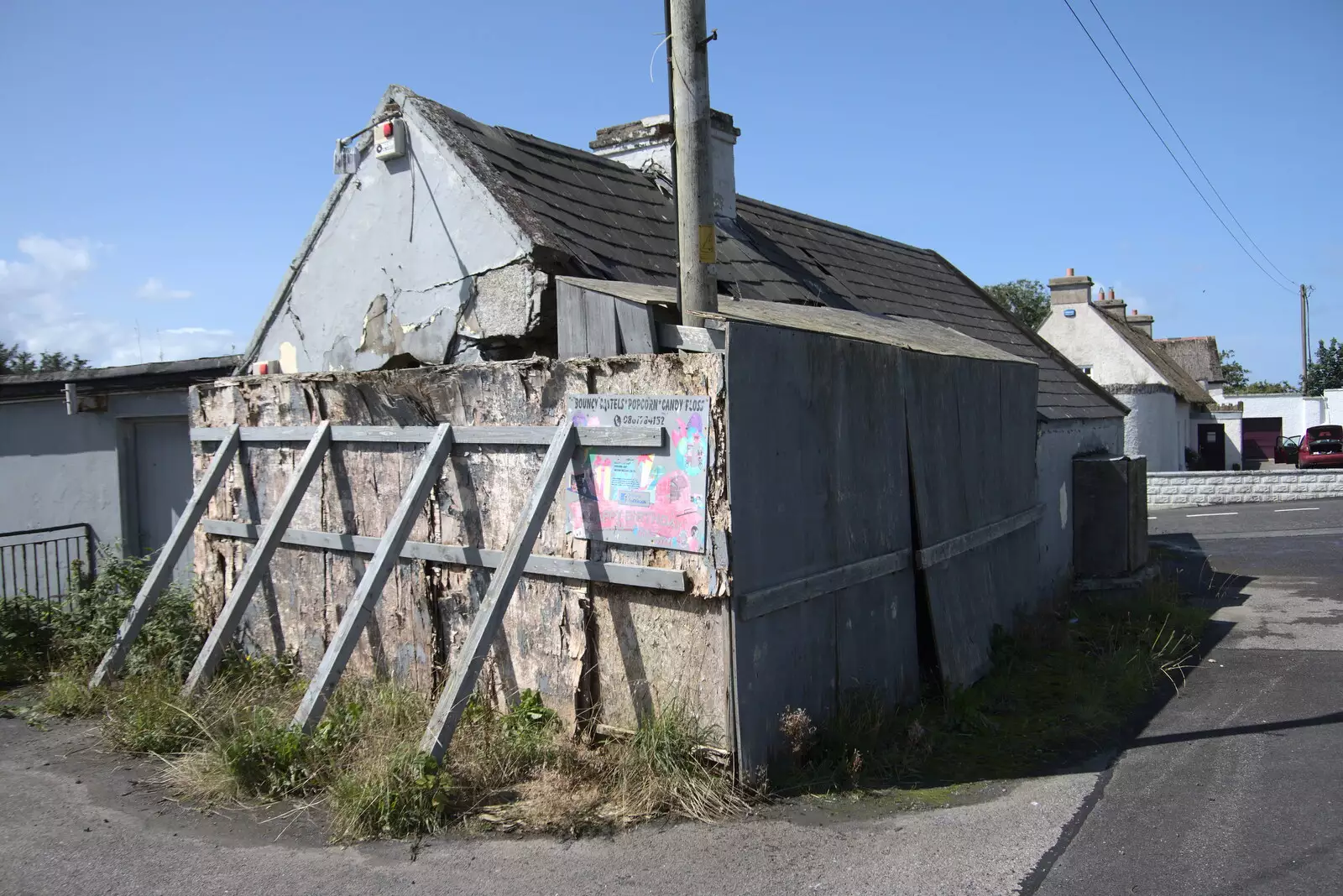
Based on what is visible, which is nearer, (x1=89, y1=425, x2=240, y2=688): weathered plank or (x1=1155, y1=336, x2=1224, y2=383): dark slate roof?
(x1=89, y1=425, x2=240, y2=688): weathered plank

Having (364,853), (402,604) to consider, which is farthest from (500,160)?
(364,853)

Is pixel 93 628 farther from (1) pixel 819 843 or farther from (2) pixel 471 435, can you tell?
(1) pixel 819 843

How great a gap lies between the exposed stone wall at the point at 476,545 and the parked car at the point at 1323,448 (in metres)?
31.0

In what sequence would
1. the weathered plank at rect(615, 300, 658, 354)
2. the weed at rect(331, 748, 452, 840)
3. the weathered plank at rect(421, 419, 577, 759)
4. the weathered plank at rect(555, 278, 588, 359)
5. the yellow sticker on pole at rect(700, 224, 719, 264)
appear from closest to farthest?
the weed at rect(331, 748, 452, 840) < the weathered plank at rect(421, 419, 577, 759) < the weathered plank at rect(615, 300, 658, 354) < the yellow sticker on pole at rect(700, 224, 719, 264) < the weathered plank at rect(555, 278, 588, 359)

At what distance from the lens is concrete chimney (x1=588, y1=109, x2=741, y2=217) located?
10258 mm

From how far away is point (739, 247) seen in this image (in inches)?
382

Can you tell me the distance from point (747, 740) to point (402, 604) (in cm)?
262

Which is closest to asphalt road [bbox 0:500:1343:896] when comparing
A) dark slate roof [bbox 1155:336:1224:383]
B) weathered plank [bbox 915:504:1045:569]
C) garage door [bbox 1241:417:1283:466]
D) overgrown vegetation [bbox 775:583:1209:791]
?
overgrown vegetation [bbox 775:583:1209:791]

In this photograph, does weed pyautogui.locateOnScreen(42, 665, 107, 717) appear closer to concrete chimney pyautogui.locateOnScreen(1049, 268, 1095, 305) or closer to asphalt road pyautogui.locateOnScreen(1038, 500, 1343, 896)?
asphalt road pyautogui.locateOnScreen(1038, 500, 1343, 896)

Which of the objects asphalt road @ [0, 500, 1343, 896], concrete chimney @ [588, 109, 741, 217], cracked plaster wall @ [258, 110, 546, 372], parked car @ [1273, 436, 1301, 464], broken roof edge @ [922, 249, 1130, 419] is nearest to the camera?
asphalt road @ [0, 500, 1343, 896]

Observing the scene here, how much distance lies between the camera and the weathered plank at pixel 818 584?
4.84m

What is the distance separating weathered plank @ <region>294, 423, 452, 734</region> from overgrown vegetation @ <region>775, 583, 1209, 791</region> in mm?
2432

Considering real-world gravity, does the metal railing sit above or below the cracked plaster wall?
below

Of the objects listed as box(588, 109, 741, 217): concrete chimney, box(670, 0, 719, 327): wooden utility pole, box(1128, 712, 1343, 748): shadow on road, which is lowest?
box(1128, 712, 1343, 748): shadow on road
